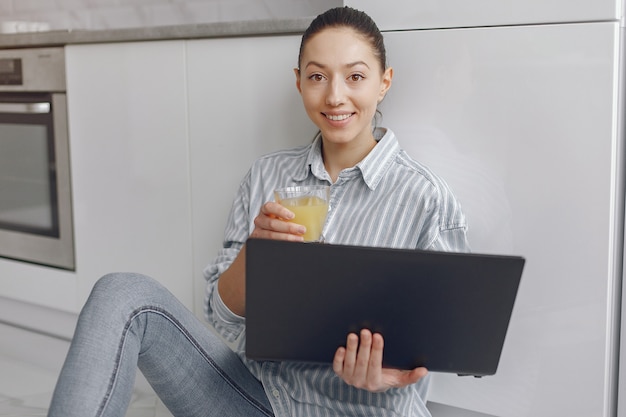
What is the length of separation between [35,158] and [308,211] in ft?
4.27

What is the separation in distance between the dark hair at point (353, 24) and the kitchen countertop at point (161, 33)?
0.69 ft


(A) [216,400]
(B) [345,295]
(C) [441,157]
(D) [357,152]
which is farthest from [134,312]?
(C) [441,157]

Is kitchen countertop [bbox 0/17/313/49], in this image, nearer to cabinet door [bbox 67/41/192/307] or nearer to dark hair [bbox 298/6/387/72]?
cabinet door [bbox 67/41/192/307]

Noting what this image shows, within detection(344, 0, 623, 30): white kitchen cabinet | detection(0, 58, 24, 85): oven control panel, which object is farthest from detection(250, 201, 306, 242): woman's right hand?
detection(0, 58, 24, 85): oven control panel

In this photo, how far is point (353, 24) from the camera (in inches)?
50.8

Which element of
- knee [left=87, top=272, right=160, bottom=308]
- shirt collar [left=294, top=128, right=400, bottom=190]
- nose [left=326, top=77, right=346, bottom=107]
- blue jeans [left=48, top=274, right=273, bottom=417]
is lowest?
blue jeans [left=48, top=274, right=273, bottom=417]

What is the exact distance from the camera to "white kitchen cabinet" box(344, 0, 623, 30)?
1.21 m

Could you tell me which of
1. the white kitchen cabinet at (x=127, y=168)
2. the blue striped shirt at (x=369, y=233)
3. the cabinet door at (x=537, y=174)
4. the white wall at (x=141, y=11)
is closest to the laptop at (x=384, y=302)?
the blue striped shirt at (x=369, y=233)

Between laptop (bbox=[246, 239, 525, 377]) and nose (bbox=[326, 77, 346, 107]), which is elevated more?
nose (bbox=[326, 77, 346, 107])

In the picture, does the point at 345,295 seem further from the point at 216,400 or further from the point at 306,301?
the point at 216,400

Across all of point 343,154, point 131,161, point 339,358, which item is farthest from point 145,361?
point 131,161

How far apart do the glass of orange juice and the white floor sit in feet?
3.09

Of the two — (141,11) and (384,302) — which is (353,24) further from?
(141,11)

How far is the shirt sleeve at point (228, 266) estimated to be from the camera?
1319 mm
